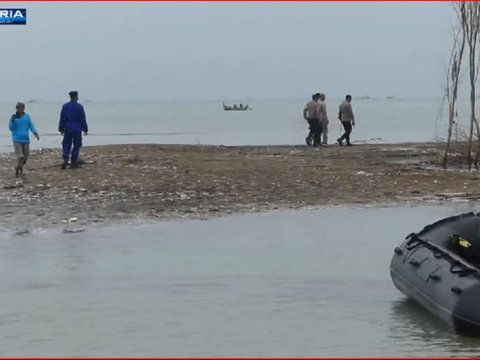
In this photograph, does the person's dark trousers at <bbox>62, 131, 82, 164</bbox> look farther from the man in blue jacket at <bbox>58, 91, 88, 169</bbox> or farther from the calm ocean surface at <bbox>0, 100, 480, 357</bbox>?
the calm ocean surface at <bbox>0, 100, 480, 357</bbox>

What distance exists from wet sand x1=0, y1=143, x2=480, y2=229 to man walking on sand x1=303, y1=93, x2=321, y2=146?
3.28 meters

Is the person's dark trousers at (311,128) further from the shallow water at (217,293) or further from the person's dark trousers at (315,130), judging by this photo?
the shallow water at (217,293)

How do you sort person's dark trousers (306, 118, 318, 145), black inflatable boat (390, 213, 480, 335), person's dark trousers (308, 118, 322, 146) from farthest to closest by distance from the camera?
person's dark trousers (308, 118, 322, 146), person's dark trousers (306, 118, 318, 145), black inflatable boat (390, 213, 480, 335)

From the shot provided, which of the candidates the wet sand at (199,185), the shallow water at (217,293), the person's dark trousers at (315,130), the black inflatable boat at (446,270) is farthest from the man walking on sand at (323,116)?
the black inflatable boat at (446,270)

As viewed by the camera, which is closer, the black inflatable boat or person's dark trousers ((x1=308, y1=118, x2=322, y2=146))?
the black inflatable boat

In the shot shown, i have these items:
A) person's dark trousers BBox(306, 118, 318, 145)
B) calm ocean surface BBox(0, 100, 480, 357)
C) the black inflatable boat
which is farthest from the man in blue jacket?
the black inflatable boat

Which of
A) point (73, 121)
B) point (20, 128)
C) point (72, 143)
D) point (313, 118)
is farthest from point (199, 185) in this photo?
point (313, 118)

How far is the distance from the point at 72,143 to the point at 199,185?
10.9 feet

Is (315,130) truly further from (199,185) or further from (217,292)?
(217,292)

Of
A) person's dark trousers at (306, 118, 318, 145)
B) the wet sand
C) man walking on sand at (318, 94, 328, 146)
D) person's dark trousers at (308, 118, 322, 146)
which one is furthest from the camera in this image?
person's dark trousers at (308, 118, 322, 146)

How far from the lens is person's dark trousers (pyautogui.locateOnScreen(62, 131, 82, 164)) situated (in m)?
18.2

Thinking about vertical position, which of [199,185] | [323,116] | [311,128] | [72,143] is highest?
[323,116]

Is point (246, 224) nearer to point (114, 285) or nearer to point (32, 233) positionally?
point (32, 233)

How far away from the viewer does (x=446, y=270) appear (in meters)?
8.25
